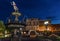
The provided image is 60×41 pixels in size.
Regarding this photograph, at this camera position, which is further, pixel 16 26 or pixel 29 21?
pixel 29 21

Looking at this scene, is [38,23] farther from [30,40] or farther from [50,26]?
[30,40]

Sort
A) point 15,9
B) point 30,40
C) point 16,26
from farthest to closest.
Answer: point 15,9, point 16,26, point 30,40

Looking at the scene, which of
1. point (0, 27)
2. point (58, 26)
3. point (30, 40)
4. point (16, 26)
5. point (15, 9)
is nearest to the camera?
point (30, 40)

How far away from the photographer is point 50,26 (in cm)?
8138

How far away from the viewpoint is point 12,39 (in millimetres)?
26812

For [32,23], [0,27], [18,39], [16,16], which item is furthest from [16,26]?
[32,23]

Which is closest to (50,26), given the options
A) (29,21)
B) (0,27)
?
(29,21)

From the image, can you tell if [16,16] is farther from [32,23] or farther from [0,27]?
[32,23]

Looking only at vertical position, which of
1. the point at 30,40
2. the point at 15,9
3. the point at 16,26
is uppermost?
the point at 15,9

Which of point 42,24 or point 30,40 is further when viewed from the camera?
point 42,24

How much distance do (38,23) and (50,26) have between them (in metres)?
5.75

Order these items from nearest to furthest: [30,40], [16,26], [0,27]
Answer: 1. [30,40]
2. [16,26]
3. [0,27]

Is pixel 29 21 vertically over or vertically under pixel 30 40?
over

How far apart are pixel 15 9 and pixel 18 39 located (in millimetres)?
13629
